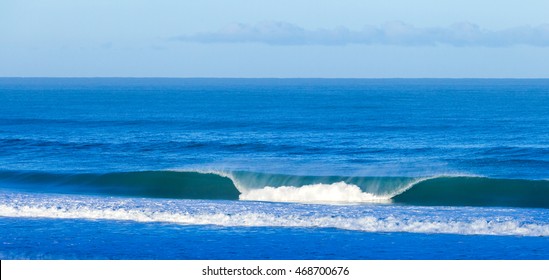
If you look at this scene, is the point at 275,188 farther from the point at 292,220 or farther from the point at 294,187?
the point at 292,220

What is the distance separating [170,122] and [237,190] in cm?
2682

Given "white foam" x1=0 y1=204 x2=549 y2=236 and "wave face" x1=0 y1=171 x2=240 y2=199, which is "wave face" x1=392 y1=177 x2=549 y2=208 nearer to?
"white foam" x1=0 y1=204 x2=549 y2=236

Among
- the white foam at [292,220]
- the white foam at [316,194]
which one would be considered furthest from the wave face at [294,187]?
the white foam at [292,220]

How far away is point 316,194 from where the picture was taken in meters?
28.0

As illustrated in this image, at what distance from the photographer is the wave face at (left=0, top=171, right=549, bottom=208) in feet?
90.5

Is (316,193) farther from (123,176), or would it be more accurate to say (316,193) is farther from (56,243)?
(56,243)

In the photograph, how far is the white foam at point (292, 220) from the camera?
19797 millimetres

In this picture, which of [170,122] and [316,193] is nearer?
[316,193]

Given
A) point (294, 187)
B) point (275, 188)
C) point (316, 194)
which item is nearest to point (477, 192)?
point (316, 194)

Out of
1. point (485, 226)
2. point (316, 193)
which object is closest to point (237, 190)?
point (316, 193)

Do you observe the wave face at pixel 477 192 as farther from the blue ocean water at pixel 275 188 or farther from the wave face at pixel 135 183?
the wave face at pixel 135 183

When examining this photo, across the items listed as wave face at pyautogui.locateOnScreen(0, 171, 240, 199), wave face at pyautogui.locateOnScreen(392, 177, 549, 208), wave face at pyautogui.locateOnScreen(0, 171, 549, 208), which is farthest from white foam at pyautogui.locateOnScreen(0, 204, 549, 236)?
wave face at pyautogui.locateOnScreen(0, 171, 240, 199)

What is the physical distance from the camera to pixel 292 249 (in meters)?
17.4

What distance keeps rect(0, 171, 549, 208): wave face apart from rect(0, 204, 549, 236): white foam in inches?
228
